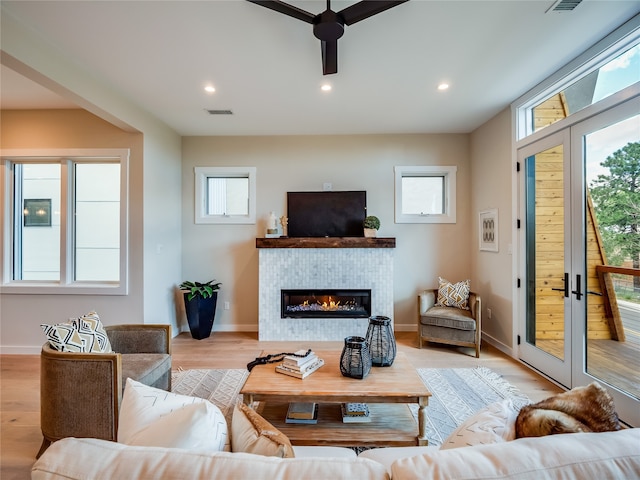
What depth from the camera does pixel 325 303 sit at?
14.4 feet

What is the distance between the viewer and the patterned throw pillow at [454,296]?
13.0 feet

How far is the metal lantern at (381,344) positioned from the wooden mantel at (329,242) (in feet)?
6.76

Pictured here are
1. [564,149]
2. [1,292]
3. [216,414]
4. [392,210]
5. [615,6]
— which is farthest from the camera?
[392,210]

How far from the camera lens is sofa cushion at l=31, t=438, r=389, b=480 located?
692 mm

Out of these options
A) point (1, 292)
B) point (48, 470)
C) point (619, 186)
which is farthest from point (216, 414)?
point (1, 292)

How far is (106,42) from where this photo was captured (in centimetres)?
241

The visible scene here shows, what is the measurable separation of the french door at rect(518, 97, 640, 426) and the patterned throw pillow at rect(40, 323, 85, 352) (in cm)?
385

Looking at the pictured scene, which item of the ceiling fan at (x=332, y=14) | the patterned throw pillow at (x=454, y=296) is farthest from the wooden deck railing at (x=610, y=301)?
the ceiling fan at (x=332, y=14)

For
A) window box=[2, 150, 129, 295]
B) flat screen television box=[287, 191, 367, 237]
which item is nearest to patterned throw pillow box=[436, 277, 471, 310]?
flat screen television box=[287, 191, 367, 237]

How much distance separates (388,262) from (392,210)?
860 mm

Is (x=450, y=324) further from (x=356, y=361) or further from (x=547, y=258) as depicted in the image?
(x=356, y=361)

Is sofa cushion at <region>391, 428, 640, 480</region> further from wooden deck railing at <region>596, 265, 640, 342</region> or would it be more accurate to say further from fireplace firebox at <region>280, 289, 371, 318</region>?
fireplace firebox at <region>280, 289, 371, 318</region>

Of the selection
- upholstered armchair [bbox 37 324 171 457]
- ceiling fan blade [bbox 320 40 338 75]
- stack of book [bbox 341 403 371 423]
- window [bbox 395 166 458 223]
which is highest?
ceiling fan blade [bbox 320 40 338 75]

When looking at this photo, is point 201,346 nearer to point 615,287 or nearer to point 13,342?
point 13,342
